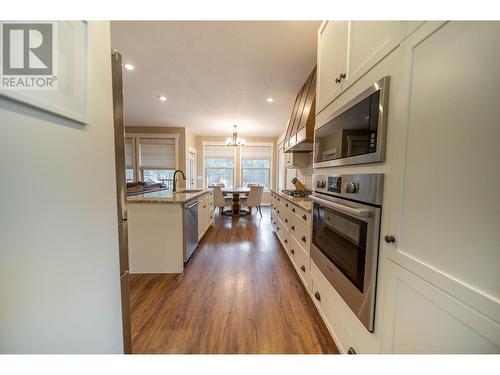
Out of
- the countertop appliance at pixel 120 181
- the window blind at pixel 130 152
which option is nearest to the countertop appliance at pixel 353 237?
the countertop appliance at pixel 120 181

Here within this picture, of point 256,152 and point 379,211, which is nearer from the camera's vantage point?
point 379,211

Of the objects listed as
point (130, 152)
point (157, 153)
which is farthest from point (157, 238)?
point (130, 152)

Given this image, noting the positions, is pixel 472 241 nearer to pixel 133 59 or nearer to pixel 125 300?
pixel 125 300

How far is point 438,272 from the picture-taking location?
0.61 metres

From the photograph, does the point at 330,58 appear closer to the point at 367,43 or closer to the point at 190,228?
the point at 367,43

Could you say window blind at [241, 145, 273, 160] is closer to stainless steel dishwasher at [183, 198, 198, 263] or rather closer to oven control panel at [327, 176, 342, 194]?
stainless steel dishwasher at [183, 198, 198, 263]

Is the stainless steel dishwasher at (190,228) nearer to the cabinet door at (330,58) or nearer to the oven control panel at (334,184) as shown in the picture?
the oven control panel at (334,184)

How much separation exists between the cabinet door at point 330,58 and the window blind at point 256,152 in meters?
5.21

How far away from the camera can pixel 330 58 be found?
140cm

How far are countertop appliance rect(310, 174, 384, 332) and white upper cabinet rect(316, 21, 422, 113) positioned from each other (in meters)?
0.57

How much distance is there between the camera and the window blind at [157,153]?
5828mm

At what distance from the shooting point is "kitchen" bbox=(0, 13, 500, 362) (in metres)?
0.53

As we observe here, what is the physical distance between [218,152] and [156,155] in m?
2.03
